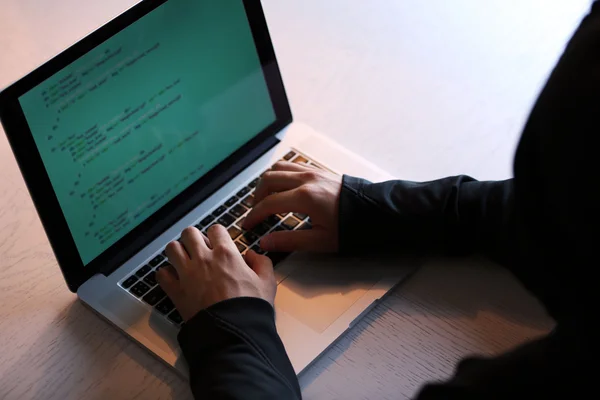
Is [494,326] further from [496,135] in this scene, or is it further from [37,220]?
[37,220]

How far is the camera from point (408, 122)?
1061mm

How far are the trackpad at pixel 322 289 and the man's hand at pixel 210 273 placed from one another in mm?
24

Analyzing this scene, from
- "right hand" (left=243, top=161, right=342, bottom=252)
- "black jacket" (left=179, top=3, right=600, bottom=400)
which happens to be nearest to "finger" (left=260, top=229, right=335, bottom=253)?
"right hand" (left=243, top=161, right=342, bottom=252)

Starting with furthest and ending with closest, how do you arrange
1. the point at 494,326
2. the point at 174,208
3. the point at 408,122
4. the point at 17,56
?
the point at 17,56, the point at 408,122, the point at 174,208, the point at 494,326

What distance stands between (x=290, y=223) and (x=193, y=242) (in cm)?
12

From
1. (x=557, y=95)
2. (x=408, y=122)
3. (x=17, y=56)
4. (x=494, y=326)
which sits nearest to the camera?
(x=557, y=95)

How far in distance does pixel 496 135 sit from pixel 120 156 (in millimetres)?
487

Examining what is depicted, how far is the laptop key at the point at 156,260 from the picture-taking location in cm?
89

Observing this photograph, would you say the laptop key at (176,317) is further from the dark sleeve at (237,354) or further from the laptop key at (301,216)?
the laptop key at (301,216)

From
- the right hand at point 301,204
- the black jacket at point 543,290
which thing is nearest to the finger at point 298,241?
the right hand at point 301,204

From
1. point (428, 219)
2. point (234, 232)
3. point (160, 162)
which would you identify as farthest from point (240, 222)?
point (428, 219)

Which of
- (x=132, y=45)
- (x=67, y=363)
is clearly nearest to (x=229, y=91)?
(x=132, y=45)

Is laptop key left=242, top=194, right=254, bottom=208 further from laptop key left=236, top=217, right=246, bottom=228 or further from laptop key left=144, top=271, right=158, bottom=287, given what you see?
laptop key left=144, top=271, right=158, bottom=287

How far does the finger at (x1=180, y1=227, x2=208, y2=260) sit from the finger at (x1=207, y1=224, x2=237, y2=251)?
0.01 m
